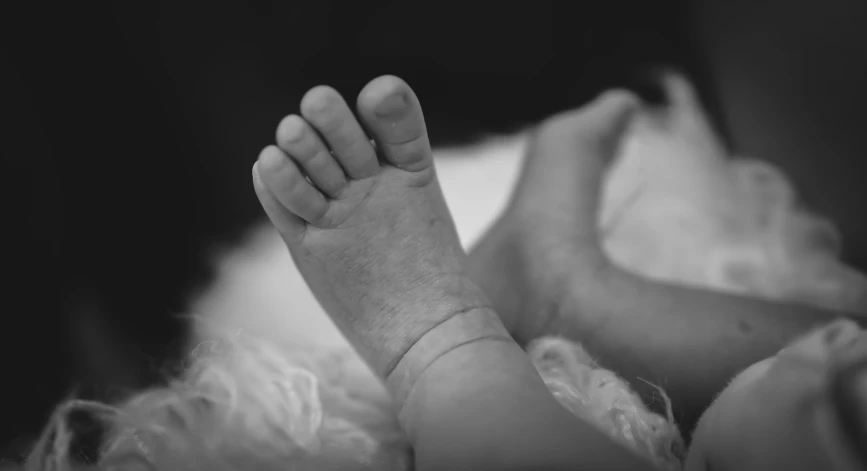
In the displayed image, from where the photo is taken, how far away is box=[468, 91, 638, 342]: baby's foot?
2.20 ft

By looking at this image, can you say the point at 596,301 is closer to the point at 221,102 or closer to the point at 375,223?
Result: the point at 375,223

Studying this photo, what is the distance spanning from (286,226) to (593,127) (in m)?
0.48

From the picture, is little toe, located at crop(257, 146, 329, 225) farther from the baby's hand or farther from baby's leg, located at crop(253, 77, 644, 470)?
the baby's hand

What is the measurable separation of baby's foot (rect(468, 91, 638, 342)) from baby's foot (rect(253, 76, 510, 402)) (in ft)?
0.45

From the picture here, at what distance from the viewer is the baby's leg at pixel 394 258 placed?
0.47 meters

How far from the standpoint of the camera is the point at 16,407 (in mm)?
584

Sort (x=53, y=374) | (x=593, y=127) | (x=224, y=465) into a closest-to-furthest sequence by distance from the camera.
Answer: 1. (x=224, y=465)
2. (x=53, y=374)
3. (x=593, y=127)

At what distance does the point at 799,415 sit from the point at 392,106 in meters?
0.33

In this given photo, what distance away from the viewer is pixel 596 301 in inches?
25.2

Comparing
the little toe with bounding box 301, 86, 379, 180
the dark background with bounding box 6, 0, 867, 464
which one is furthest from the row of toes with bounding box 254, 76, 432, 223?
the dark background with bounding box 6, 0, 867, 464

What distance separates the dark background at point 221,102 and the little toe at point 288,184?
26 centimetres

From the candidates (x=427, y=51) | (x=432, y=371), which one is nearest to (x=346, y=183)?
(x=432, y=371)

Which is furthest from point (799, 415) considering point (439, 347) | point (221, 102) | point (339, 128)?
point (221, 102)

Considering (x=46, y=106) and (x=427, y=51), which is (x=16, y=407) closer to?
(x=46, y=106)
